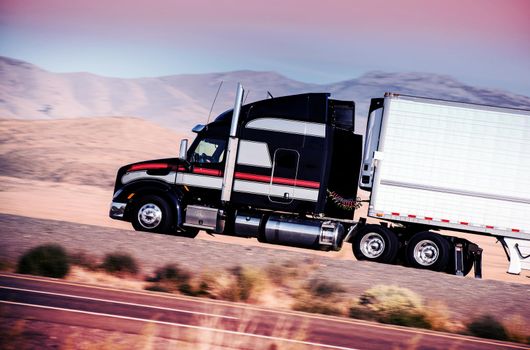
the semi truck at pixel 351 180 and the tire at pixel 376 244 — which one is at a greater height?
the semi truck at pixel 351 180

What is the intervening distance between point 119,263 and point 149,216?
2.54 meters

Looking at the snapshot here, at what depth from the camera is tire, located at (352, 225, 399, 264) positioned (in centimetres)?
1811

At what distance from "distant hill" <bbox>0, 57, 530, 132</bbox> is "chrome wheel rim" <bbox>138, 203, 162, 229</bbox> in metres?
87.5

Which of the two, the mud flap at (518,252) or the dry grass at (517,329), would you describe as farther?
the mud flap at (518,252)

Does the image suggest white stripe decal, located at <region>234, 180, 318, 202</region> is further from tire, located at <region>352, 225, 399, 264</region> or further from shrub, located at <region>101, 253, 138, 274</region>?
shrub, located at <region>101, 253, 138, 274</region>

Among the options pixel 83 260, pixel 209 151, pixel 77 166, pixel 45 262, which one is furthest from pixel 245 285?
pixel 77 166

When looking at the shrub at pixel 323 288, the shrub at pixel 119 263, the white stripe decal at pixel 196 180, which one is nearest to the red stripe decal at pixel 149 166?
→ the white stripe decal at pixel 196 180

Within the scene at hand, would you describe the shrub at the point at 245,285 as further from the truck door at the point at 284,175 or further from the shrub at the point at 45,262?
the shrub at the point at 45,262

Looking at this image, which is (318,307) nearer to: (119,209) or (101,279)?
(101,279)

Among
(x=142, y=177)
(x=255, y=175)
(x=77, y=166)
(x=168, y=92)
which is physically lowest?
(x=77, y=166)

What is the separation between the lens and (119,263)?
1633 centimetres

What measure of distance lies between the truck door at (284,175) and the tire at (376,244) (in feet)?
6.58

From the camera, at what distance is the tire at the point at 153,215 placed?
1866 centimetres

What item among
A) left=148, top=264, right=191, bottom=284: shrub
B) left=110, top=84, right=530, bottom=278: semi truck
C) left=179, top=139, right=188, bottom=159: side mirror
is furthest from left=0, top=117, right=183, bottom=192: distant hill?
left=148, top=264, right=191, bottom=284: shrub
